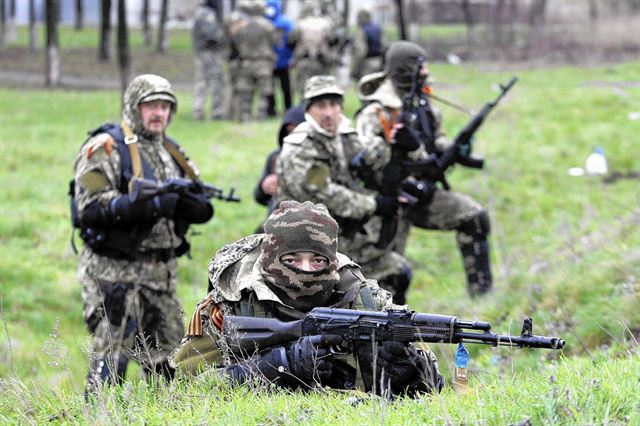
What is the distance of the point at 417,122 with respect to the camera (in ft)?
32.9

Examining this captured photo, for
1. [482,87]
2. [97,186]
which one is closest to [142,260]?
[97,186]

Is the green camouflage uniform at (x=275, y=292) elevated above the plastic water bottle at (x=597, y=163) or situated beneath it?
elevated above

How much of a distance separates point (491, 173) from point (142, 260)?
32.3ft

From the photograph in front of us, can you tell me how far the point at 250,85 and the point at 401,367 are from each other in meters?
16.3

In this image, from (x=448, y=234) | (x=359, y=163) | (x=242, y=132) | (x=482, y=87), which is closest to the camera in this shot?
(x=359, y=163)

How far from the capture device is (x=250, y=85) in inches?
826

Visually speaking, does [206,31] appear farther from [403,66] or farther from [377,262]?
[377,262]

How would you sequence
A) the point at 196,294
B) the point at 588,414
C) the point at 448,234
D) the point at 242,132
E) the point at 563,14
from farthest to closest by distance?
1. the point at 563,14
2. the point at 242,132
3. the point at 448,234
4. the point at 196,294
5. the point at 588,414

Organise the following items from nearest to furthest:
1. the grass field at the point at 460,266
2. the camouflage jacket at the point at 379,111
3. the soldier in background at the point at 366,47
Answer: the grass field at the point at 460,266 < the camouflage jacket at the point at 379,111 < the soldier in background at the point at 366,47

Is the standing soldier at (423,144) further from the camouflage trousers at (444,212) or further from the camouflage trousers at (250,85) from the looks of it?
the camouflage trousers at (250,85)

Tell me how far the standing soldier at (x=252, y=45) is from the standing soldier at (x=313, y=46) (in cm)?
41

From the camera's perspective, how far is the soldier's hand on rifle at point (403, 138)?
929 cm

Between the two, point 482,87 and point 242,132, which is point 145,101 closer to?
point 242,132

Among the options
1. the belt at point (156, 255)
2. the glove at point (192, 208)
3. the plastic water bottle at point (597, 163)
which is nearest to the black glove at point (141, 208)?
the glove at point (192, 208)
